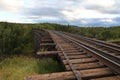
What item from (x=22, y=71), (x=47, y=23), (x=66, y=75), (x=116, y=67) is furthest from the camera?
(x=47, y=23)

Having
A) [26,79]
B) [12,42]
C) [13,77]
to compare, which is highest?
[26,79]

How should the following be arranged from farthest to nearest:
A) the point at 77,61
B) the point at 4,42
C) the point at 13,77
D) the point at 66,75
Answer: the point at 4,42
the point at 13,77
the point at 77,61
the point at 66,75

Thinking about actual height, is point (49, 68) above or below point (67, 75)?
below

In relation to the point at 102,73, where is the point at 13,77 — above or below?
below

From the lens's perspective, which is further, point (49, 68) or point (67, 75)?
point (49, 68)

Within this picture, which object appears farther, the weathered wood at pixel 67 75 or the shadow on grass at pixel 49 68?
the shadow on grass at pixel 49 68

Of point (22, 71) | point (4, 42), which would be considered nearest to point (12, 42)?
point (4, 42)

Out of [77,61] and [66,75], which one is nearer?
[66,75]

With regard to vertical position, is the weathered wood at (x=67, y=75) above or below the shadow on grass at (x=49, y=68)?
above

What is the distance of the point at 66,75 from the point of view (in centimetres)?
486

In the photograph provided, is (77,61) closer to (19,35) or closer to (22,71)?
(22,71)

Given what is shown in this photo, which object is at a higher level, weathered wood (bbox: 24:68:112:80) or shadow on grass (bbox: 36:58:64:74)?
weathered wood (bbox: 24:68:112:80)

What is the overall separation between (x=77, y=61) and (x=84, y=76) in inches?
68.2

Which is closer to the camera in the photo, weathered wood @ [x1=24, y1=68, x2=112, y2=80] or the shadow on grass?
weathered wood @ [x1=24, y1=68, x2=112, y2=80]
